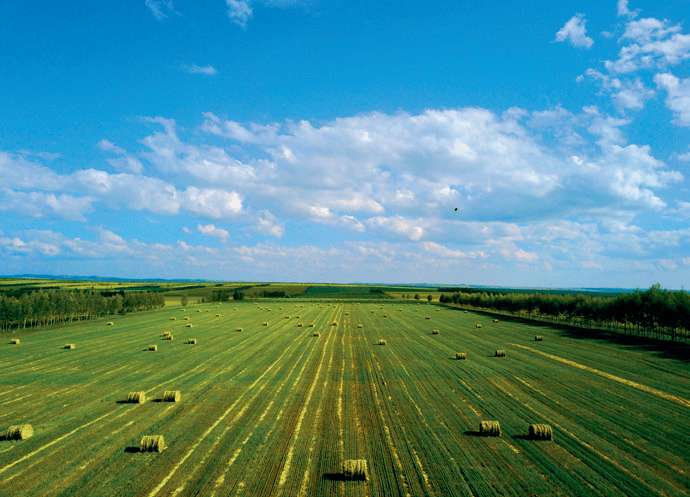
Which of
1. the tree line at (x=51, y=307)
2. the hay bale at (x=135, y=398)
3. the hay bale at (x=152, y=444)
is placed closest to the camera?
the hay bale at (x=152, y=444)

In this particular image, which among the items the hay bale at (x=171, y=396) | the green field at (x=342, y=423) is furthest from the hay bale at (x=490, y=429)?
the hay bale at (x=171, y=396)

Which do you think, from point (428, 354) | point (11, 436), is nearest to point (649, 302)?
point (428, 354)

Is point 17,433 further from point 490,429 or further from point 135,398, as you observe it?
point 490,429

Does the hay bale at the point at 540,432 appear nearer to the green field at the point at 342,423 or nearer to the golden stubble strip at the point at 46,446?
the green field at the point at 342,423

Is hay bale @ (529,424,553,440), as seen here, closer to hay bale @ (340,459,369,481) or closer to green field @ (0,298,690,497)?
green field @ (0,298,690,497)

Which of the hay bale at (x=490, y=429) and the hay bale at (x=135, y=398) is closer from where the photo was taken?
the hay bale at (x=490, y=429)

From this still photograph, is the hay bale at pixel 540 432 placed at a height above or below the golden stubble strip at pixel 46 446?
above
